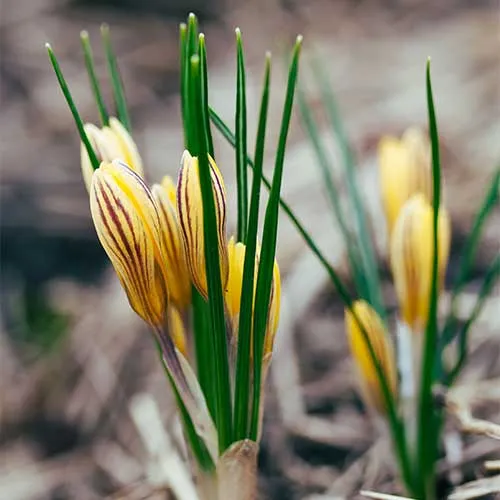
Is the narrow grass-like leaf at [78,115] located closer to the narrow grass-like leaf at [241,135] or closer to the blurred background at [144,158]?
the narrow grass-like leaf at [241,135]

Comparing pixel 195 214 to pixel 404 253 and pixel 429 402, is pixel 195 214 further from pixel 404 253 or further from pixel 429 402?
pixel 429 402

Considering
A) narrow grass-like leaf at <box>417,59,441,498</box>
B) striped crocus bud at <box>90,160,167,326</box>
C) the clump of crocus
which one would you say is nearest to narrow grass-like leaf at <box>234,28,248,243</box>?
the clump of crocus

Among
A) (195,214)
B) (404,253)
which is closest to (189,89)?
(195,214)

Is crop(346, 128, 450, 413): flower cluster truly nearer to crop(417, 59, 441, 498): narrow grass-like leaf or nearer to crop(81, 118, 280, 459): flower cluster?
crop(417, 59, 441, 498): narrow grass-like leaf

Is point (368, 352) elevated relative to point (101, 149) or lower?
lower

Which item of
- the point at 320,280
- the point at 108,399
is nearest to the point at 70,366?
the point at 108,399

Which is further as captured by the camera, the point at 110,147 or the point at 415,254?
the point at 415,254

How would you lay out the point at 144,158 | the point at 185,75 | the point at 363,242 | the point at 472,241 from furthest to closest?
the point at 144,158, the point at 363,242, the point at 472,241, the point at 185,75

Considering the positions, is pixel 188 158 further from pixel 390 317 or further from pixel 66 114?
pixel 66 114
